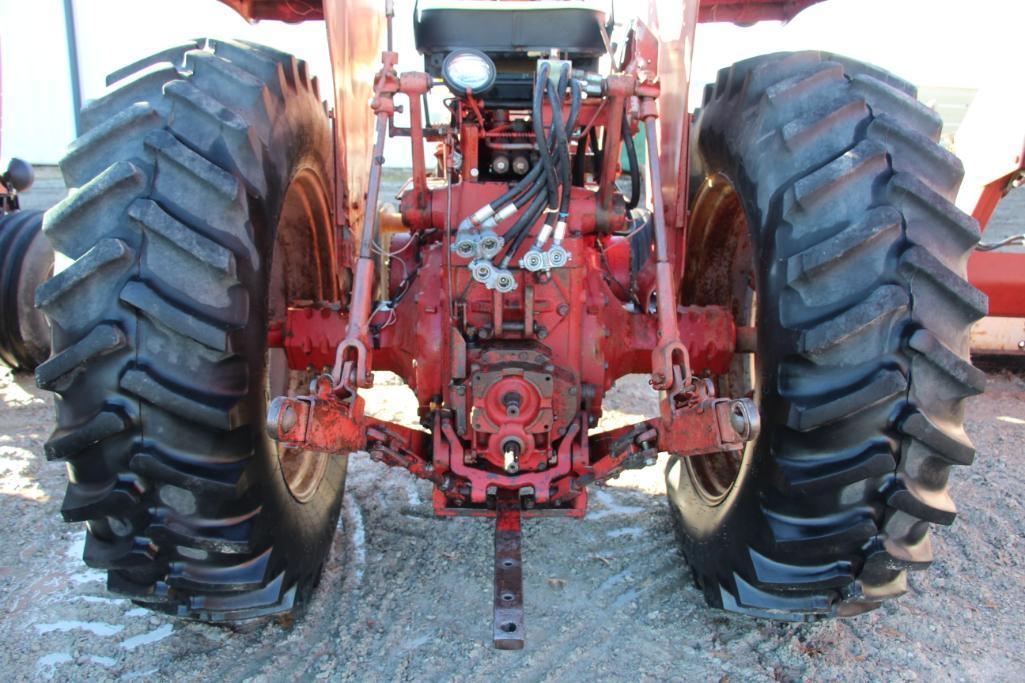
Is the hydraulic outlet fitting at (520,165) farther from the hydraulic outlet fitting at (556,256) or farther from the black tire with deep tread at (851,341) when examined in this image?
the black tire with deep tread at (851,341)

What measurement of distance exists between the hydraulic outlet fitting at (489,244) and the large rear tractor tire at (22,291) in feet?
12.1

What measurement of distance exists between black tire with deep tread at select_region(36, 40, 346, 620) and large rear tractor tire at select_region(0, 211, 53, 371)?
3.21m

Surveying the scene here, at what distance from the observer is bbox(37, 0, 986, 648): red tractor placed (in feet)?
6.57

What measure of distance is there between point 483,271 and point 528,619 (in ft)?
3.84

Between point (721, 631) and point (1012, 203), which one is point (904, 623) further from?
point (1012, 203)

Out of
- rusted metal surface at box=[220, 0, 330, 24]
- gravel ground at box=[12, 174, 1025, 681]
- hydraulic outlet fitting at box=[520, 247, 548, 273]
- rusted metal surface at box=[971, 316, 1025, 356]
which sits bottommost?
gravel ground at box=[12, 174, 1025, 681]


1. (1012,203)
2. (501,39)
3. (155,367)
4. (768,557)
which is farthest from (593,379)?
(1012,203)

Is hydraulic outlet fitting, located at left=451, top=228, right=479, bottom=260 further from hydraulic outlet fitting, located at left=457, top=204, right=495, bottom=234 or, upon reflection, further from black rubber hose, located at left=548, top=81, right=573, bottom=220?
black rubber hose, located at left=548, top=81, right=573, bottom=220

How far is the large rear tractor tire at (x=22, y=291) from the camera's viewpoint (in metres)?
4.89

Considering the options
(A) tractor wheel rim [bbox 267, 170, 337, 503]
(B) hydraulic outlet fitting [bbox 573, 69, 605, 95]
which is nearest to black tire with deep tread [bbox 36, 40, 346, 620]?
(A) tractor wheel rim [bbox 267, 170, 337, 503]

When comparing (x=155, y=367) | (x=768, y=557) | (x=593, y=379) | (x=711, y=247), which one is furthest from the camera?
(x=711, y=247)

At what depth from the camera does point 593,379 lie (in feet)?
8.50

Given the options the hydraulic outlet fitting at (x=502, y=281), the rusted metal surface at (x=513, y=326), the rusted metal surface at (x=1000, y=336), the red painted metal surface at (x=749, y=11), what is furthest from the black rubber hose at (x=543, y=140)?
the rusted metal surface at (x=1000, y=336)

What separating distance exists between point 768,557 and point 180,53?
86.6 inches
